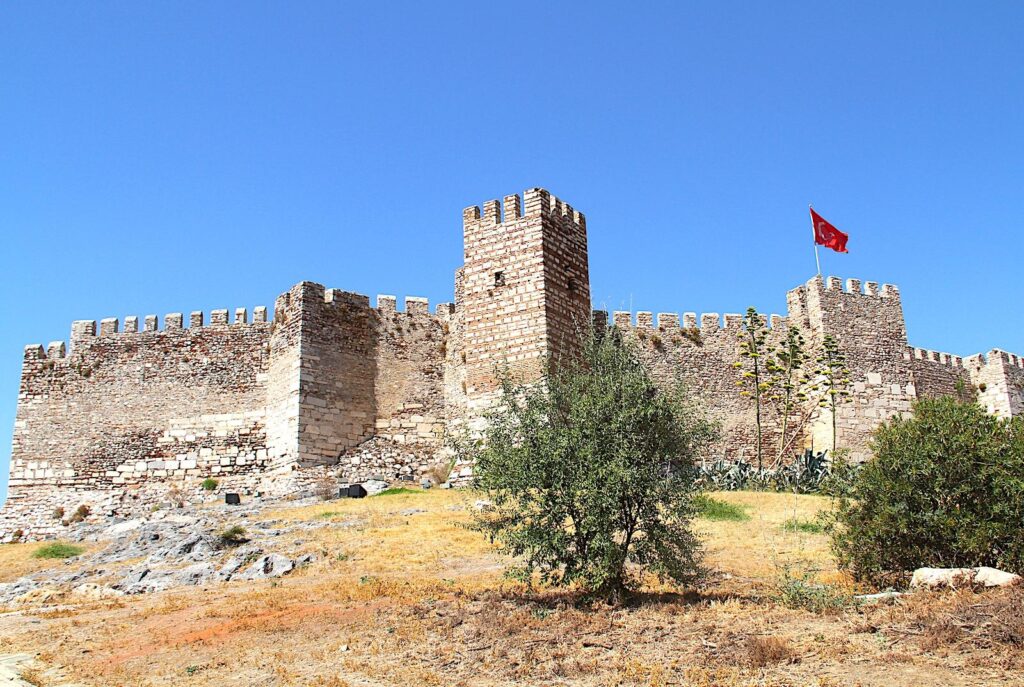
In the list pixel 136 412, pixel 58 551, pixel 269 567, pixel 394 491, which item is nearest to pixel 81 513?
pixel 136 412

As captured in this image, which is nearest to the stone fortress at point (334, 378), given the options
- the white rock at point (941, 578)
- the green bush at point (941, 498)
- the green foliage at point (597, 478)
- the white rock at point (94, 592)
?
the white rock at point (94, 592)

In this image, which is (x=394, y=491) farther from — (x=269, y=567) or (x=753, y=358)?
(x=753, y=358)

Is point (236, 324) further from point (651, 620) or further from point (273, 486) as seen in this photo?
point (651, 620)

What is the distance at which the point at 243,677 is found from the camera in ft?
30.9

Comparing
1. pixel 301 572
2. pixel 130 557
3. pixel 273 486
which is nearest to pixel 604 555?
pixel 301 572

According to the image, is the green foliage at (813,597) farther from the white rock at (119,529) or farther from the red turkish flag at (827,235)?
the red turkish flag at (827,235)

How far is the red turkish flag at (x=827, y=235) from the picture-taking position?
101 feet

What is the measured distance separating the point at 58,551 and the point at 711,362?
18.7 m

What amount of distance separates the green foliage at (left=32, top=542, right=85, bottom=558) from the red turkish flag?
935 inches

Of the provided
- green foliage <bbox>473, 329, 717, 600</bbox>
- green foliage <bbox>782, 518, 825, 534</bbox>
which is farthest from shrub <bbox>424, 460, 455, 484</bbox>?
green foliage <bbox>473, 329, 717, 600</bbox>

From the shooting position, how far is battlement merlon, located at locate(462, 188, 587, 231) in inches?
961

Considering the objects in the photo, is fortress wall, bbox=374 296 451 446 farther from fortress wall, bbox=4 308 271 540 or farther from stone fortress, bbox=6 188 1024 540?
fortress wall, bbox=4 308 271 540

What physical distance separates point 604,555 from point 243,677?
4534 millimetres

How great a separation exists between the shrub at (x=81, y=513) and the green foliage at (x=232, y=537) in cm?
970
